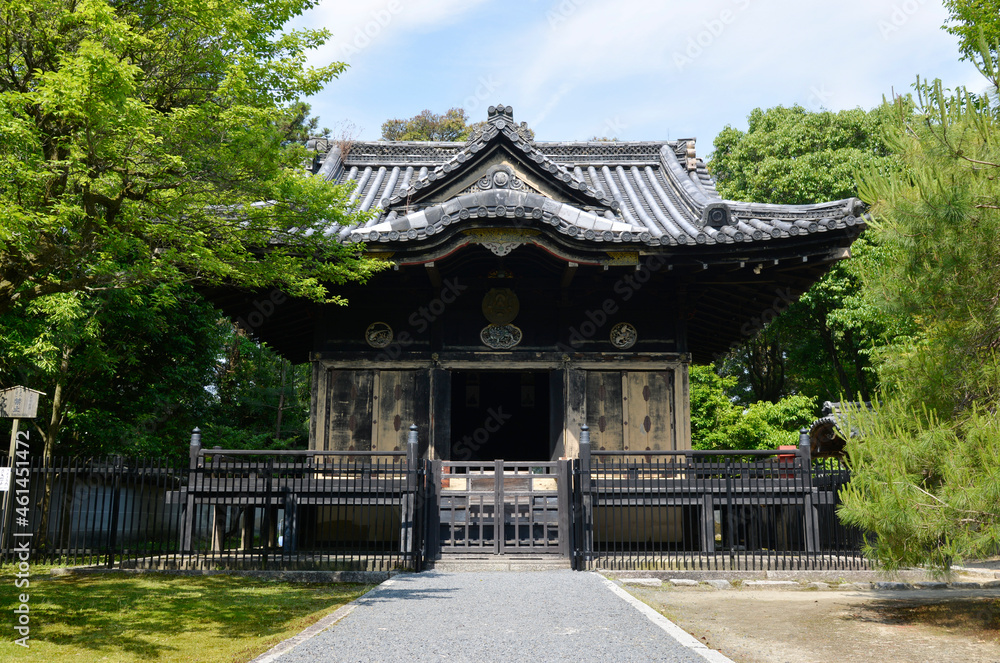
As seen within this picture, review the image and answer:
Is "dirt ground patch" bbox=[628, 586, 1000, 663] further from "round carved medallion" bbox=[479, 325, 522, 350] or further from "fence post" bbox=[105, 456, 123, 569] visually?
"fence post" bbox=[105, 456, 123, 569]

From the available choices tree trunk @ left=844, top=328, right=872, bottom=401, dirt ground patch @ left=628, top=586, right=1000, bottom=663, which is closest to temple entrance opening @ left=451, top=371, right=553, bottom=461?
dirt ground patch @ left=628, top=586, right=1000, bottom=663

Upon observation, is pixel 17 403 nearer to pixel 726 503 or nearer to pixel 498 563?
pixel 498 563

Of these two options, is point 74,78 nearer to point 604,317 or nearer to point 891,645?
point 891,645

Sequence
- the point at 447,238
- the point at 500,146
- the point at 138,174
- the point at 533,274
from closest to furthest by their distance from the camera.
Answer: the point at 138,174
the point at 447,238
the point at 533,274
the point at 500,146

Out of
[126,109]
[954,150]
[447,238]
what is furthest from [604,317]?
[126,109]

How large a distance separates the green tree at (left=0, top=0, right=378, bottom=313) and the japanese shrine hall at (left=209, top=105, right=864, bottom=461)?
11.1 feet

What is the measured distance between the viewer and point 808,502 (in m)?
10.0

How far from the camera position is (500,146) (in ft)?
43.9

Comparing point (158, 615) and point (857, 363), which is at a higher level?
point (857, 363)

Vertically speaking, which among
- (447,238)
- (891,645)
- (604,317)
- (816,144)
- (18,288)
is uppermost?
(816,144)

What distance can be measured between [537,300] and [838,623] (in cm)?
718

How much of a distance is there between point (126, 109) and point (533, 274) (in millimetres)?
7641

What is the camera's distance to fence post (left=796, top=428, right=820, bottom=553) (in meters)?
Answer: 9.93

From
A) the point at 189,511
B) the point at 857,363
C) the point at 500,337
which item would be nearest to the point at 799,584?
the point at 500,337
